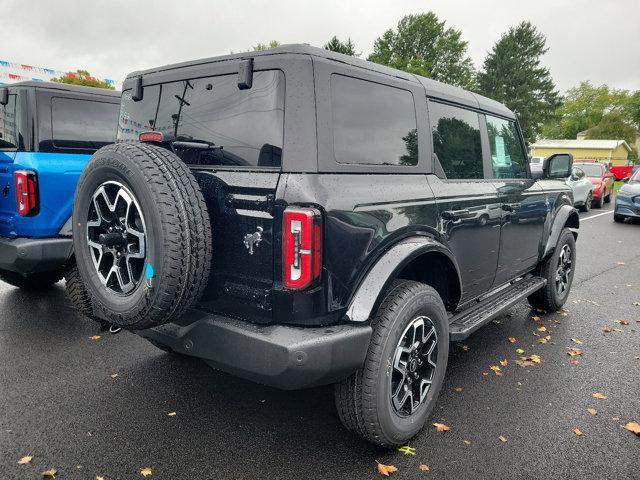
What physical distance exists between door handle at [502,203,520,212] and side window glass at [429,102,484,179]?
1.08 feet

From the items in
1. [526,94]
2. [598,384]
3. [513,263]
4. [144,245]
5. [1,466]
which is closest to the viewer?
[144,245]

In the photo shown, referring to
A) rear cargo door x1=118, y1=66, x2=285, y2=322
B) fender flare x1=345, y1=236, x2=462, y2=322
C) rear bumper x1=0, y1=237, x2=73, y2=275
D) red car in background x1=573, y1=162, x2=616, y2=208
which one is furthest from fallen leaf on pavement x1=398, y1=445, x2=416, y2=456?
red car in background x1=573, y1=162, x2=616, y2=208

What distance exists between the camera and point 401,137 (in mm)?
2838

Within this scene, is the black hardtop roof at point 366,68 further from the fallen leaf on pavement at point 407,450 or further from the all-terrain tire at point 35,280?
the all-terrain tire at point 35,280

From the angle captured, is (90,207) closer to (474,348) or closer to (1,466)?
(1,466)

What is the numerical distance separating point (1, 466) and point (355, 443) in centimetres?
185

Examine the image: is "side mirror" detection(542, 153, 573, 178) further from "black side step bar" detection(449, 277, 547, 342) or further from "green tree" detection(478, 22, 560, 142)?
"green tree" detection(478, 22, 560, 142)

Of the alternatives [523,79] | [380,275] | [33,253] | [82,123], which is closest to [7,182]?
[33,253]

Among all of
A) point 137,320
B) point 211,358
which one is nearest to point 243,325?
point 211,358

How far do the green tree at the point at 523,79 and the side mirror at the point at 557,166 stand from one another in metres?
55.9

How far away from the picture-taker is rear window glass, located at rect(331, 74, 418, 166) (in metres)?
2.43

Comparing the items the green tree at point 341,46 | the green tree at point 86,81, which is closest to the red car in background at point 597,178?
the green tree at point 86,81

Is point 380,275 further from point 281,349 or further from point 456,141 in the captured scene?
point 456,141

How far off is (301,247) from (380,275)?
1.59 ft
